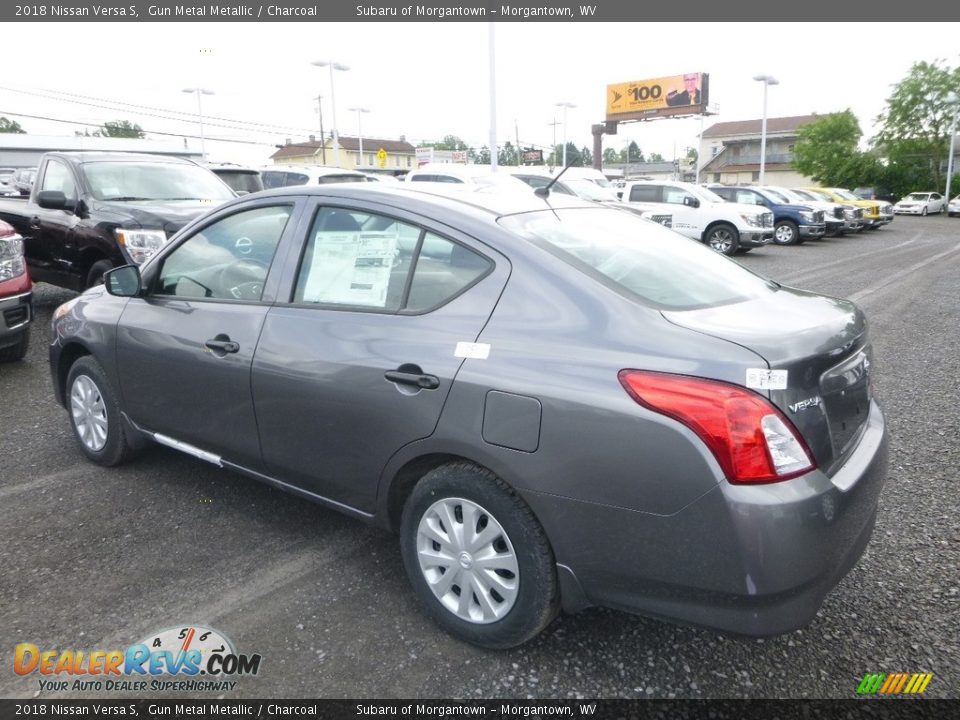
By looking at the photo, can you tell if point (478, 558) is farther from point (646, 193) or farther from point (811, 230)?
point (811, 230)

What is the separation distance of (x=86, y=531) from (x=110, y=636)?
97 cm

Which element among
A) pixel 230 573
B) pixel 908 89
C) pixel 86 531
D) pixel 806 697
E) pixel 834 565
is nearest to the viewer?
pixel 834 565

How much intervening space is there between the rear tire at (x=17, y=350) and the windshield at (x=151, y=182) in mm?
2002

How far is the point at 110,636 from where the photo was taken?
2.74 metres

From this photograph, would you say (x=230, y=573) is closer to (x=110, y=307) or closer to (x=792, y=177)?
(x=110, y=307)

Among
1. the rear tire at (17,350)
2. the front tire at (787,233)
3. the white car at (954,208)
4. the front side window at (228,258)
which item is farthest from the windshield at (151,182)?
the white car at (954,208)

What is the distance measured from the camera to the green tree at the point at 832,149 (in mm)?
52625

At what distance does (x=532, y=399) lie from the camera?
2371mm

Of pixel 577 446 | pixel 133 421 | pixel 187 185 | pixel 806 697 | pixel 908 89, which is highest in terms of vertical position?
pixel 908 89

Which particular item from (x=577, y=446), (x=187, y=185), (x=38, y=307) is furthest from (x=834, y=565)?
(x=38, y=307)

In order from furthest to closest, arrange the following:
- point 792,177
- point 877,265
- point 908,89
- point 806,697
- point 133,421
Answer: point 792,177 < point 908,89 < point 877,265 < point 133,421 < point 806,697

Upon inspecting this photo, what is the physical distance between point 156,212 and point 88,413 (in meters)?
3.79

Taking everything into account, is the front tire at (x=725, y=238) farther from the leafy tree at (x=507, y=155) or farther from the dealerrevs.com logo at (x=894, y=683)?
the leafy tree at (x=507, y=155)

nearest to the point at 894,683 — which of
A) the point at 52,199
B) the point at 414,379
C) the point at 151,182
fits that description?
the point at 414,379
